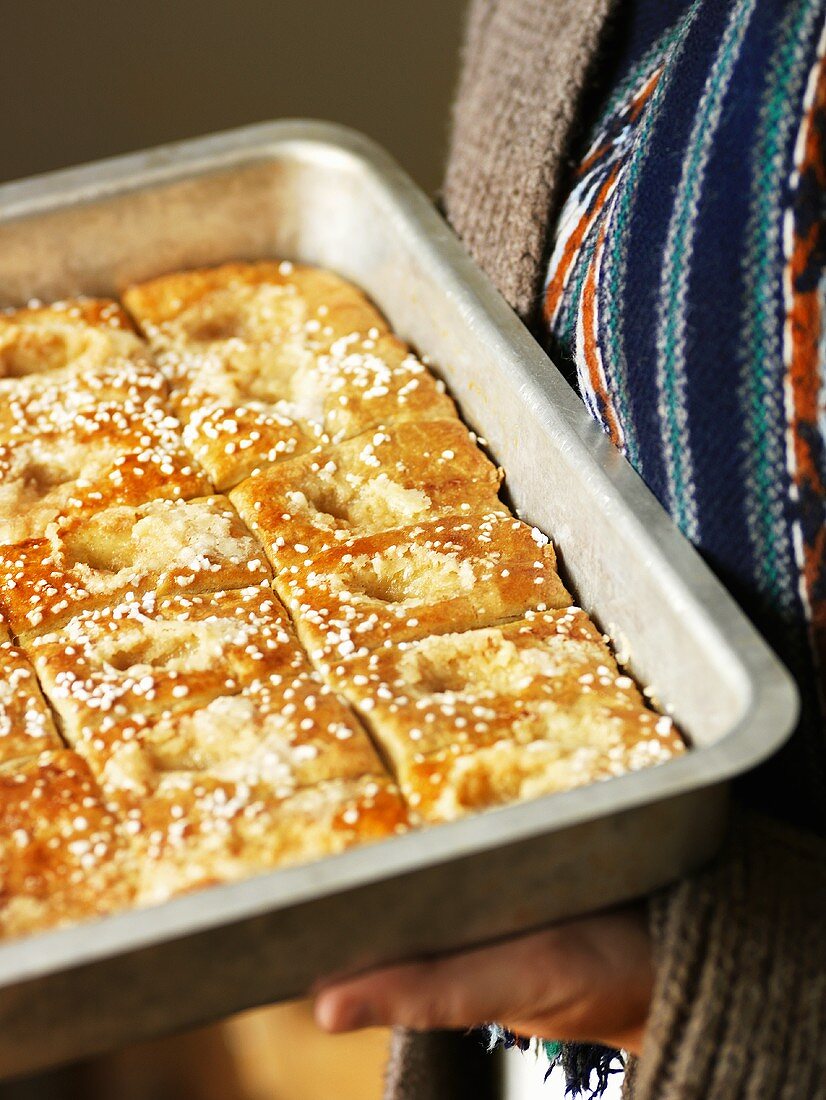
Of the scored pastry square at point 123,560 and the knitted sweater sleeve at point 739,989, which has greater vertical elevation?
the knitted sweater sleeve at point 739,989

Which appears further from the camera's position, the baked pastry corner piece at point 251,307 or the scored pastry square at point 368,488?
the baked pastry corner piece at point 251,307

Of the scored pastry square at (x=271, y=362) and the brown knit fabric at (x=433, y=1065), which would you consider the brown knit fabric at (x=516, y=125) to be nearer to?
the scored pastry square at (x=271, y=362)

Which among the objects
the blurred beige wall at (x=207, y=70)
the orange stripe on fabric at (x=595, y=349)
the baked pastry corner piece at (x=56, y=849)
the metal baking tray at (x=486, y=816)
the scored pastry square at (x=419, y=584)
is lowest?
the blurred beige wall at (x=207, y=70)

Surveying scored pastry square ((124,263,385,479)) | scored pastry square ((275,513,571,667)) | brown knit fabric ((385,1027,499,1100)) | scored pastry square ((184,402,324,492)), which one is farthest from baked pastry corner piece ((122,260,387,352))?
brown knit fabric ((385,1027,499,1100))

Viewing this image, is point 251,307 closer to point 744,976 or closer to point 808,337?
point 808,337

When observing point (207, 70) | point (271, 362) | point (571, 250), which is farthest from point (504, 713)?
point (207, 70)

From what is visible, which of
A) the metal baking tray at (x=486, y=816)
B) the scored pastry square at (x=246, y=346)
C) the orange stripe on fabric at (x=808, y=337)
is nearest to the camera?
the metal baking tray at (x=486, y=816)

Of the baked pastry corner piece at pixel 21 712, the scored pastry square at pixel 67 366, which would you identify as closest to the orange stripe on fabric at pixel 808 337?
the baked pastry corner piece at pixel 21 712
